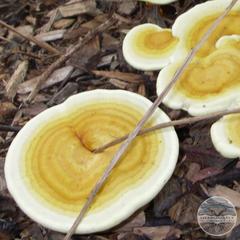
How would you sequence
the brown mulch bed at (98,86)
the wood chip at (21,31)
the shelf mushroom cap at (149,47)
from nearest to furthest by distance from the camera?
the brown mulch bed at (98,86) → the shelf mushroom cap at (149,47) → the wood chip at (21,31)

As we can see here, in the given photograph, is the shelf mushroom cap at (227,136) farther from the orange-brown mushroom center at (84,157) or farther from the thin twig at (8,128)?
the thin twig at (8,128)

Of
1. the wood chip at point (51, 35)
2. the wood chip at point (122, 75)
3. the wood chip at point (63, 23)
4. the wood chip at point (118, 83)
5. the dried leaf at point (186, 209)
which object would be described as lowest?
the dried leaf at point (186, 209)

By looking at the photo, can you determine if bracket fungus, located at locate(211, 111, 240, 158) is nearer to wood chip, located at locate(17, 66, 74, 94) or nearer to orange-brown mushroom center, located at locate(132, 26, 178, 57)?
orange-brown mushroom center, located at locate(132, 26, 178, 57)

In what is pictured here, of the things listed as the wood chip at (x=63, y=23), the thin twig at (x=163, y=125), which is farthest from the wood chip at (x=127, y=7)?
the thin twig at (x=163, y=125)

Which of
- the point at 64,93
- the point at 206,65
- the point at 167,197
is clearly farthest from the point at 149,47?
the point at 167,197

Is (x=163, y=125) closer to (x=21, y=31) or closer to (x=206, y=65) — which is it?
(x=206, y=65)

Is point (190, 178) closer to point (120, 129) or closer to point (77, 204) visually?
point (120, 129)

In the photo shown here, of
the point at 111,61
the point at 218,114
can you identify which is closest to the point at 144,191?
the point at 218,114
